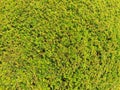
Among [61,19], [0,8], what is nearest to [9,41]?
[0,8]

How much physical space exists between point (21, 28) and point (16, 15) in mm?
177

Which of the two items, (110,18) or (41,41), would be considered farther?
(110,18)

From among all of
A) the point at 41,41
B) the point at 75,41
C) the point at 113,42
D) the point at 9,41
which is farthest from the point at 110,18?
the point at 9,41

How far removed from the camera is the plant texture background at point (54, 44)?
331 centimetres

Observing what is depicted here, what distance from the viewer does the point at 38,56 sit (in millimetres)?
3336

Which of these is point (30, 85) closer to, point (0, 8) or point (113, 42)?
point (0, 8)

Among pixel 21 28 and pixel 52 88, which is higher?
pixel 21 28

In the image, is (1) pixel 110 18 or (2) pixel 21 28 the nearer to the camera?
(2) pixel 21 28

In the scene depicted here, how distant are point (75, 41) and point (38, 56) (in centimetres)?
48

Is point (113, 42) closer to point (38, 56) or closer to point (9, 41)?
point (38, 56)

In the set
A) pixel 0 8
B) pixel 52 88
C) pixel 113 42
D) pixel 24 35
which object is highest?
pixel 0 8

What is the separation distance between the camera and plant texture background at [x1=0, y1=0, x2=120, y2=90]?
10.9 feet

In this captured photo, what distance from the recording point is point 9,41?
332 centimetres

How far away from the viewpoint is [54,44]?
133 inches
